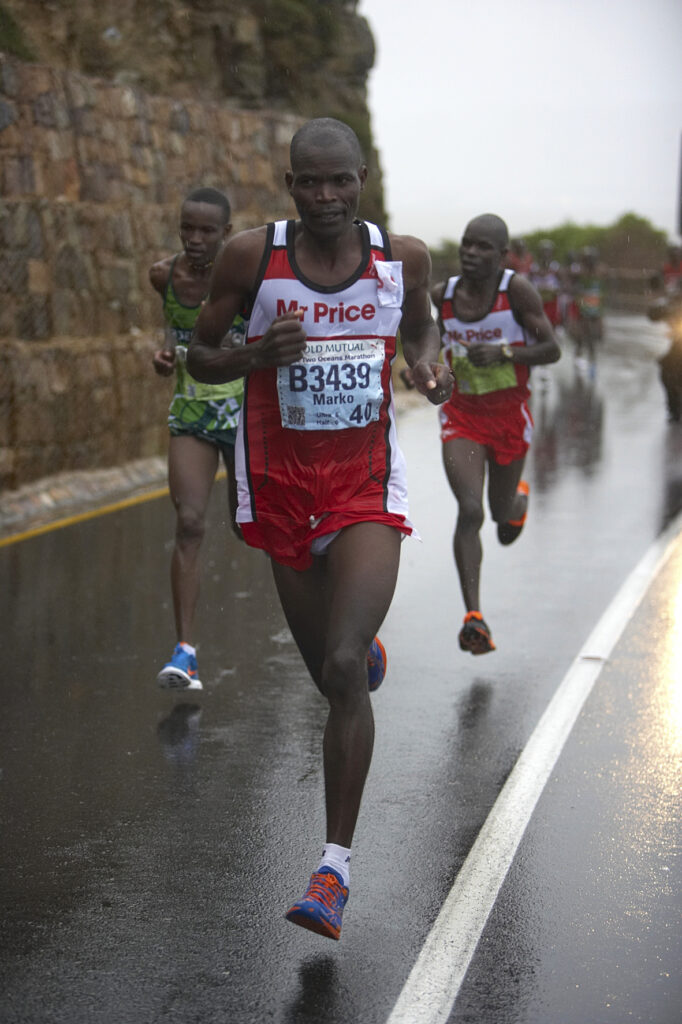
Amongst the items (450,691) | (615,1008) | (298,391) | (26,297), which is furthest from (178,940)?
(26,297)

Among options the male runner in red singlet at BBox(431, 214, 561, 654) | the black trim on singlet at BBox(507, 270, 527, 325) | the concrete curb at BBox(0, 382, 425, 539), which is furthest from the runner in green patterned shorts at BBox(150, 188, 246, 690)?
the concrete curb at BBox(0, 382, 425, 539)

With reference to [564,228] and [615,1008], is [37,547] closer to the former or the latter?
[615,1008]

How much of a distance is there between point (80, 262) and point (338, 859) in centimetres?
999

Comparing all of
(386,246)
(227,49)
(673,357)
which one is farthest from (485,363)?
(227,49)

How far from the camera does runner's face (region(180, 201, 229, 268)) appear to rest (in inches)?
273

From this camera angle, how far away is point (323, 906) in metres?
3.90

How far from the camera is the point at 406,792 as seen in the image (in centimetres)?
536

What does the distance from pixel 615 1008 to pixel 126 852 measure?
1.73 metres

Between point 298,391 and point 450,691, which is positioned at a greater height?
point 298,391

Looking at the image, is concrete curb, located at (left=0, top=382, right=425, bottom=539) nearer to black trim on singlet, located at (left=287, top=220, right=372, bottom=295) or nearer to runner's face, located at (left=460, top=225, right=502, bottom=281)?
runner's face, located at (left=460, top=225, right=502, bottom=281)

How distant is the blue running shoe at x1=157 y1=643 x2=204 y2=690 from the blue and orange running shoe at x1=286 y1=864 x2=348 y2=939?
244cm

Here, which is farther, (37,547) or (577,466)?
(577,466)

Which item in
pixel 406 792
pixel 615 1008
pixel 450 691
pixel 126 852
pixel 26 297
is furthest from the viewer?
pixel 26 297

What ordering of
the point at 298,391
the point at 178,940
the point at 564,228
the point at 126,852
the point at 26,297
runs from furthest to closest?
the point at 564,228 < the point at 26,297 < the point at 126,852 < the point at 298,391 < the point at 178,940
